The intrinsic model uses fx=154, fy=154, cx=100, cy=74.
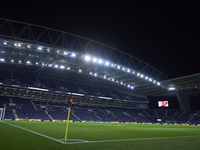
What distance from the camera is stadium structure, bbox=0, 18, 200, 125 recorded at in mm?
36947

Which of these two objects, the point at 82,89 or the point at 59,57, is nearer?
the point at 59,57

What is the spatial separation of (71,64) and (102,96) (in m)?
25.3

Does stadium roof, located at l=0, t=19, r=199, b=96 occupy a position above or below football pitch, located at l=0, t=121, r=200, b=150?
above

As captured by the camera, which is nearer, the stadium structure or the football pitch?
the football pitch

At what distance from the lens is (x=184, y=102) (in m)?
61.4

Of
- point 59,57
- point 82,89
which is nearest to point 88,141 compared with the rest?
point 59,57

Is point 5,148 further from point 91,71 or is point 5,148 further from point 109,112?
point 109,112

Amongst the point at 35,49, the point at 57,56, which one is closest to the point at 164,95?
the point at 57,56

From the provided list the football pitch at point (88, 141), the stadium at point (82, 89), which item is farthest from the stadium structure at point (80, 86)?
the football pitch at point (88, 141)

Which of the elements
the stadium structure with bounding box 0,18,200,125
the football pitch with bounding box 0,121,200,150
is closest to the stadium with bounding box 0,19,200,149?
the stadium structure with bounding box 0,18,200,125

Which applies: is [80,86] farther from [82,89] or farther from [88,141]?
[88,141]

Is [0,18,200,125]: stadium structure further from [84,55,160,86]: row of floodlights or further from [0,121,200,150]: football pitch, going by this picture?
[0,121,200,150]: football pitch

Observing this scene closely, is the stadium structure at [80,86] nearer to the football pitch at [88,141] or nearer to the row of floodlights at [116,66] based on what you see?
the row of floodlights at [116,66]

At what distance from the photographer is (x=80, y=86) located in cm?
6538
